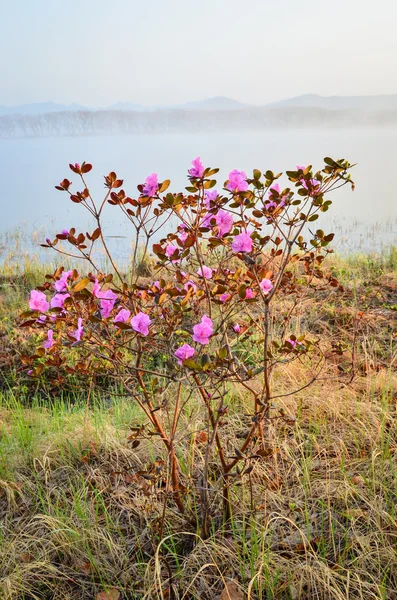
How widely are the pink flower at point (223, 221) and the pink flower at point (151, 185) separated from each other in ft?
0.85

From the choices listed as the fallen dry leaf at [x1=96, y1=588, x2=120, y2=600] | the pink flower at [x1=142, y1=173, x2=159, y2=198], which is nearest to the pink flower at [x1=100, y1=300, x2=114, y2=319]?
the pink flower at [x1=142, y1=173, x2=159, y2=198]

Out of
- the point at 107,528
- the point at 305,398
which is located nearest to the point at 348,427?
the point at 305,398

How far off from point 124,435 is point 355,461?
1.13 meters

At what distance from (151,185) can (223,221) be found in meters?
0.30

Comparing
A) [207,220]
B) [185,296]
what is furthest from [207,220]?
[185,296]

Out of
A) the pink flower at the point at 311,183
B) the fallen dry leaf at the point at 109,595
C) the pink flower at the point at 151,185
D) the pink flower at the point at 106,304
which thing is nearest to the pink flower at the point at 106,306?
the pink flower at the point at 106,304

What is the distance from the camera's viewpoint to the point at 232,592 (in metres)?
1.63

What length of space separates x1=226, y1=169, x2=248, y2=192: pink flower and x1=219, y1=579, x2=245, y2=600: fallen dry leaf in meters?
1.25

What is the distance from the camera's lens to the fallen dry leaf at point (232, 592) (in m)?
1.61

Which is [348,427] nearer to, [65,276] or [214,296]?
[214,296]

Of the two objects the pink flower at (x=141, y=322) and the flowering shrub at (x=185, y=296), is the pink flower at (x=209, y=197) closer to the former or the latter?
the flowering shrub at (x=185, y=296)

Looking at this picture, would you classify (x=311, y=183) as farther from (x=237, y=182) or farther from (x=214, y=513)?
(x=214, y=513)

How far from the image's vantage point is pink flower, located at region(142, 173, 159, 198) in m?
1.72

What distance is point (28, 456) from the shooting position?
2605mm
